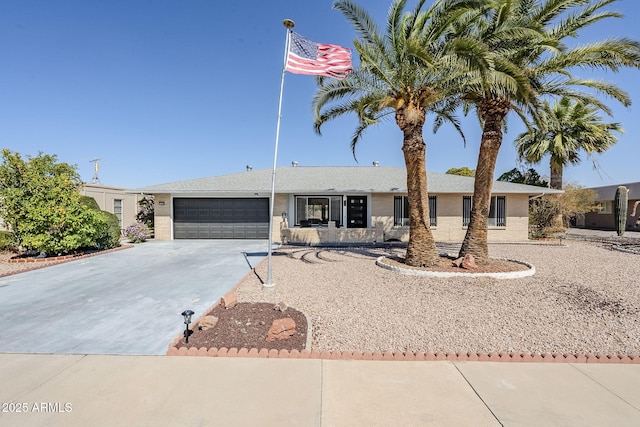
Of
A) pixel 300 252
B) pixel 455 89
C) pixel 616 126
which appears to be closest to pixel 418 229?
pixel 455 89

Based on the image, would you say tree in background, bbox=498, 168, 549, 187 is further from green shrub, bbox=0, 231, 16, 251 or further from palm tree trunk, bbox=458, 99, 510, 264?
green shrub, bbox=0, 231, 16, 251

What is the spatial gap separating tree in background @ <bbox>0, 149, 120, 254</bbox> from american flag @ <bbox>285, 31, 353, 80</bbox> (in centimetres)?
1014

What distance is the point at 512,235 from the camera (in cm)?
1753

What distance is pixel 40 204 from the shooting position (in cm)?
1085

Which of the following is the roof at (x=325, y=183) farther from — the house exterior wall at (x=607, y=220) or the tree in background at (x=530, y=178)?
the house exterior wall at (x=607, y=220)

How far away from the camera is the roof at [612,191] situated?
27203mm

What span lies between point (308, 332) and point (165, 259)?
29.2 ft

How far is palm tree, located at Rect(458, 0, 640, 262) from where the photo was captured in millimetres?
8109

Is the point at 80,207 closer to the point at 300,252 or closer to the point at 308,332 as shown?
the point at 300,252

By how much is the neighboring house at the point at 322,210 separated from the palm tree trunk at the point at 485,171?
22.1 ft

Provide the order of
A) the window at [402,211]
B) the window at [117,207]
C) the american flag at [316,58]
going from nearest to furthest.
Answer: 1. the american flag at [316,58]
2. the window at [402,211]
3. the window at [117,207]

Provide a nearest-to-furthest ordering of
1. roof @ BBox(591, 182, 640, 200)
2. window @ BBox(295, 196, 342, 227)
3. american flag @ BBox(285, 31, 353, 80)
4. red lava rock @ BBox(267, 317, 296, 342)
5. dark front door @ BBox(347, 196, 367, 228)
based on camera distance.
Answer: red lava rock @ BBox(267, 317, 296, 342)
american flag @ BBox(285, 31, 353, 80)
dark front door @ BBox(347, 196, 367, 228)
window @ BBox(295, 196, 342, 227)
roof @ BBox(591, 182, 640, 200)

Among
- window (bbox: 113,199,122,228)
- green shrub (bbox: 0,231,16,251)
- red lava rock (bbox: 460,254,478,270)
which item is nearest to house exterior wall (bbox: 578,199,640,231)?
red lava rock (bbox: 460,254,478,270)

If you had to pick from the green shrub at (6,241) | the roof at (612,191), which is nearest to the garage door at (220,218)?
the green shrub at (6,241)
